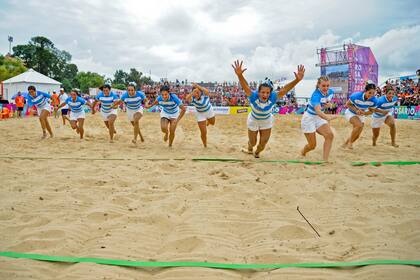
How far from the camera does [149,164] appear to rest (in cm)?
551

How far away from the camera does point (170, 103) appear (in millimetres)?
7910

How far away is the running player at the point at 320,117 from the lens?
577cm

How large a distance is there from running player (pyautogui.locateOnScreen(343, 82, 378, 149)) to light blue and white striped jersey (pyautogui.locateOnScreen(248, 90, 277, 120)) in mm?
2747

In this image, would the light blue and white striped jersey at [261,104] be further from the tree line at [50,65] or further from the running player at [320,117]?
the tree line at [50,65]

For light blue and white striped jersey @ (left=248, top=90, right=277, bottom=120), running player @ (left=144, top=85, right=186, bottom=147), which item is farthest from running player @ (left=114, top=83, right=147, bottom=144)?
light blue and white striped jersey @ (left=248, top=90, right=277, bottom=120)

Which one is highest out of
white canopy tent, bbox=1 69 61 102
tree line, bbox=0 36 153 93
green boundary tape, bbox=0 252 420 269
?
tree line, bbox=0 36 153 93

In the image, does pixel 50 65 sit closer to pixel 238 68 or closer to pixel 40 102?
pixel 40 102

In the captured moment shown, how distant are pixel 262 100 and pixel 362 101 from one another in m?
3.39

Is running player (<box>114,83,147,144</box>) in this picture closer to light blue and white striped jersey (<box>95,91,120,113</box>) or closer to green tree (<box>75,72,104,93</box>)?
light blue and white striped jersey (<box>95,91,120,113</box>)

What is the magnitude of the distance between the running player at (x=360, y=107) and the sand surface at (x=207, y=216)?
2470 mm

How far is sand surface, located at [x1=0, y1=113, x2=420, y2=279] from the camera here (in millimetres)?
2229

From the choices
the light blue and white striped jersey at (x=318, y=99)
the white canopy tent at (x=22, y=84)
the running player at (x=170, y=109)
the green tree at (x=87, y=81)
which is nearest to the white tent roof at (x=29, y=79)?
the white canopy tent at (x=22, y=84)

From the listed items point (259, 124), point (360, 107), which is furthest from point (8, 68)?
point (360, 107)

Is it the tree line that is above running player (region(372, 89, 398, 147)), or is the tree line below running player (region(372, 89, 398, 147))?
above
